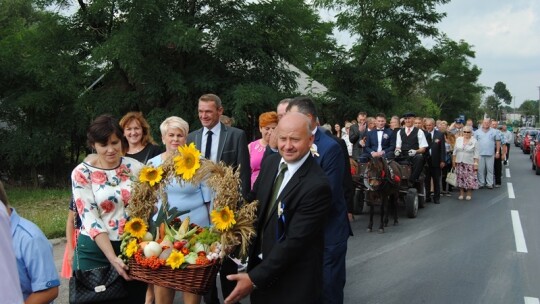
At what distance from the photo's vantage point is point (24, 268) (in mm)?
2180

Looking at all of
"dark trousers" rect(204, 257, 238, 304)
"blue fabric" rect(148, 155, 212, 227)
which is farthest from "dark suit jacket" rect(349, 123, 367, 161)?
"blue fabric" rect(148, 155, 212, 227)

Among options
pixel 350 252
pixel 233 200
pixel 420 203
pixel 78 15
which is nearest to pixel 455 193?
pixel 420 203

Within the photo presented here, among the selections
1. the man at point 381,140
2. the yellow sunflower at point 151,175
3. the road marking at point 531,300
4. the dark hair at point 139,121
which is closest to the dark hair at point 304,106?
the yellow sunflower at point 151,175

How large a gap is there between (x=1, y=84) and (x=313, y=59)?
1485 centimetres

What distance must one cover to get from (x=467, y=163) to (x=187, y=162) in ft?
37.6

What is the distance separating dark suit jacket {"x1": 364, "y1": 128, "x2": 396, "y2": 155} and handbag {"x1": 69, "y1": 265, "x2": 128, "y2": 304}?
8.14 metres

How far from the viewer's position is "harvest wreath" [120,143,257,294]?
2742mm

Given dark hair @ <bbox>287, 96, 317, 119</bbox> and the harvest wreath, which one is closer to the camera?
the harvest wreath

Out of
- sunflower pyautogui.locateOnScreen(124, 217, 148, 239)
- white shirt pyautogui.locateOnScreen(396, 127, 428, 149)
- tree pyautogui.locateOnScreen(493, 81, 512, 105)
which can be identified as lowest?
sunflower pyautogui.locateOnScreen(124, 217, 148, 239)

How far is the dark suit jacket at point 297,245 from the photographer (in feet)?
8.17

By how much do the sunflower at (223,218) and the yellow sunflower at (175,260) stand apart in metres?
0.26

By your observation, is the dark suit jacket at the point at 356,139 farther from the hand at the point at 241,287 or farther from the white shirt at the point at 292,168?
the hand at the point at 241,287

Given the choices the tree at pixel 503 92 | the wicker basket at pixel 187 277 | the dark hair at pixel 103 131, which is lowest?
the wicker basket at pixel 187 277

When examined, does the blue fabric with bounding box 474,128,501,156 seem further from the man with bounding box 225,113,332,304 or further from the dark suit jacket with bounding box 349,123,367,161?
the man with bounding box 225,113,332,304
